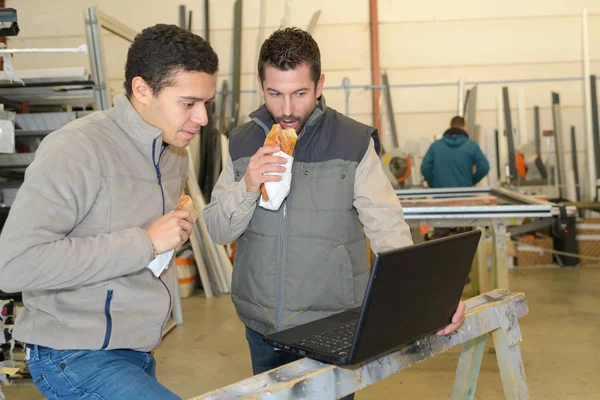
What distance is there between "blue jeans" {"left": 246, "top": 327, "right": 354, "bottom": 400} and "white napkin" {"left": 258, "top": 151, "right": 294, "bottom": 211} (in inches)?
17.8

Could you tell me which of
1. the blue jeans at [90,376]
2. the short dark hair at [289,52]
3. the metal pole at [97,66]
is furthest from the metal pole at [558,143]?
the blue jeans at [90,376]

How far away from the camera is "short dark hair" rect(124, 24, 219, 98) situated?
1.42 meters

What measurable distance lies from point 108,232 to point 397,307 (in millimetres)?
646

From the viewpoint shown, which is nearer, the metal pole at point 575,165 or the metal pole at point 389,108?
the metal pole at point 575,165

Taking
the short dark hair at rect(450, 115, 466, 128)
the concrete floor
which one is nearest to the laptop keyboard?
the concrete floor

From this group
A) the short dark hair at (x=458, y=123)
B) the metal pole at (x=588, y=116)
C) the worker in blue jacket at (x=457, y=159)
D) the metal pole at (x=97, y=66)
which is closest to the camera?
the metal pole at (x=97, y=66)

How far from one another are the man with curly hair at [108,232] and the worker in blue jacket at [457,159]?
4811mm

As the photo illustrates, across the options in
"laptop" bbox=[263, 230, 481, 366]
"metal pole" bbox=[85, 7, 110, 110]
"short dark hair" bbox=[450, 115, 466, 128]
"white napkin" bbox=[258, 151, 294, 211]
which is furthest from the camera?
"short dark hair" bbox=[450, 115, 466, 128]

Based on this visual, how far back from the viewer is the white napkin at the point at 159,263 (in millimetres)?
1385

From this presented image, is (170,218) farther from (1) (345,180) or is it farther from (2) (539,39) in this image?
(2) (539,39)

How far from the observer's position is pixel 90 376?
1288mm

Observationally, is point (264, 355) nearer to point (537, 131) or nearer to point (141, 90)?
point (141, 90)

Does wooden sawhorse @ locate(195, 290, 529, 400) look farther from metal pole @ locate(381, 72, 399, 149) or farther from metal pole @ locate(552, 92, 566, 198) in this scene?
metal pole @ locate(552, 92, 566, 198)

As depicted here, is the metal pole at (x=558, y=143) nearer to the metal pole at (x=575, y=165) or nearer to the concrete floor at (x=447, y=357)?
the metal pole at (x=575, y=165)
